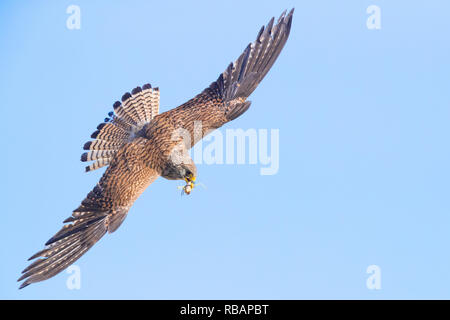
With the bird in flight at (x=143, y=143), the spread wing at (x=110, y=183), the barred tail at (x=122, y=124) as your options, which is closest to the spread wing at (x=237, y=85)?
the bird in flight at (x=143, y=143)

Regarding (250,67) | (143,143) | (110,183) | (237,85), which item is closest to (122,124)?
(143,143)

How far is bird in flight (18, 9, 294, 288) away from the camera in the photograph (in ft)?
36.2

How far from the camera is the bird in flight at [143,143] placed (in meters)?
11.0

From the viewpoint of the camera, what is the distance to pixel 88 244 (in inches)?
437

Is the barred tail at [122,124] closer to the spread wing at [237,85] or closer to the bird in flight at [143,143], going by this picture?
the bird in flight at [143,143]

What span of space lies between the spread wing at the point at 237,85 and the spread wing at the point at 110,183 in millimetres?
670

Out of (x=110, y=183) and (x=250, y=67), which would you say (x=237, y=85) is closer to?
(x=250, y=67)

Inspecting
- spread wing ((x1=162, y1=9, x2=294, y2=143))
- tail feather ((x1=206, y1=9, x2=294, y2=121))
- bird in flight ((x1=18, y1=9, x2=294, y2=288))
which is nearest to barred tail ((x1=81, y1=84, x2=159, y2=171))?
bird in flight ((x1=18, y1=9, x2=294, y2=288))

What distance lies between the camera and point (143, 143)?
11805 mm

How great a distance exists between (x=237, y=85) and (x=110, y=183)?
2876 millimetres

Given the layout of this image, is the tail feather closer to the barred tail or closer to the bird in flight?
the bird in flight
